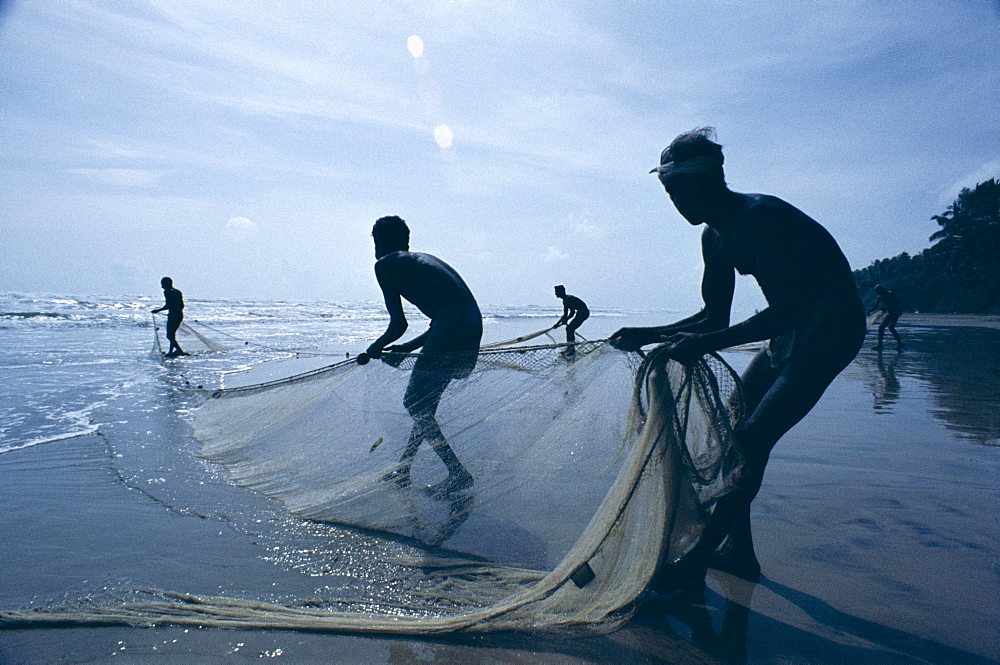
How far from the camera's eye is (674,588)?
7.34 ft

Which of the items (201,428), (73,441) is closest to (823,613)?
(201,428)

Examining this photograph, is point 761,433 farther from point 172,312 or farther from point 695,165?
point 172,312

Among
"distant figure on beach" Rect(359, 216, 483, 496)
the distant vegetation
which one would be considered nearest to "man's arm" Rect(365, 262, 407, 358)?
"distant figure on beach" Rect(359, 216, 483, 496)

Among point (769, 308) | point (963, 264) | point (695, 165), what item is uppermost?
point (963, 264)

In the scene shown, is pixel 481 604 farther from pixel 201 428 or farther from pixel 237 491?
pixel 201 428

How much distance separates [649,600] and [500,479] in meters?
0.86

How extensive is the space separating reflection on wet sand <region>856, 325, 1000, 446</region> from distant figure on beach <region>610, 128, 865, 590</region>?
154 inches

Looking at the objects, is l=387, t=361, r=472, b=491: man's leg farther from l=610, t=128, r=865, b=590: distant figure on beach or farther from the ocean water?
l=610, t=128, r=865, b=590: distant figure on beach

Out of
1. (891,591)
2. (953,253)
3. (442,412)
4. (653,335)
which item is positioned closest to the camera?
(891,591)

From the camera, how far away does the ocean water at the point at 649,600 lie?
1.98 m

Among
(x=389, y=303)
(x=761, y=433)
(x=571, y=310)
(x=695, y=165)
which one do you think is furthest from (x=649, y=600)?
(x=571, y=310)

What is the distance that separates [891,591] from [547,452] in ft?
5.00

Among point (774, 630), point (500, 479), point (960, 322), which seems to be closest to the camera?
point (774, 630)

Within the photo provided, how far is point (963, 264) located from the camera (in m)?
41.0
